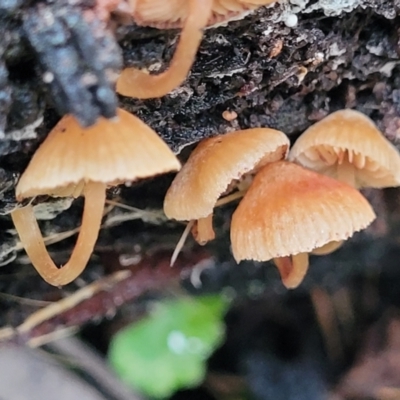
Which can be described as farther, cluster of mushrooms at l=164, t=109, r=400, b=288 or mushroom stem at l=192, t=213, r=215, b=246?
mushroom stem at l=192, t=213, r=215, b=246

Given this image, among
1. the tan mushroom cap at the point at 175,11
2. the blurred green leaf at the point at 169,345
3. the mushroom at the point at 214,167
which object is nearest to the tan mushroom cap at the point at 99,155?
the tan mushroom cap at the point at 175,11

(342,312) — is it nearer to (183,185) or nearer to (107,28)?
(183,185)

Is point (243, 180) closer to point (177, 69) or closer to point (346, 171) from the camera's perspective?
point (346, 171)

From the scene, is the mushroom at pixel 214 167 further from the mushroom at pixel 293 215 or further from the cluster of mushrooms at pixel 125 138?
the cluster of mushrooms at pixel 125 138

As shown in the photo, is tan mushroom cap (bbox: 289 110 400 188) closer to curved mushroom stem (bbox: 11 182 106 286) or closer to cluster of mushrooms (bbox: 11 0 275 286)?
cluster of mushrooms (bbox: 11 0 275 286)

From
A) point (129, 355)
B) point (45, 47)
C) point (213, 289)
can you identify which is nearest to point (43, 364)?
point (129, 355)

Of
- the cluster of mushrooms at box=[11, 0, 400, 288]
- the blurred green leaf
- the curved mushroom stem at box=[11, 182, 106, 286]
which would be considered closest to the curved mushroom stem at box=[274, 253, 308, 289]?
the cluster of mushrooms at box=[11, 0, 400, 288]

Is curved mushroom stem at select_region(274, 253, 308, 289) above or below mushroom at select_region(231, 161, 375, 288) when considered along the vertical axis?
below
